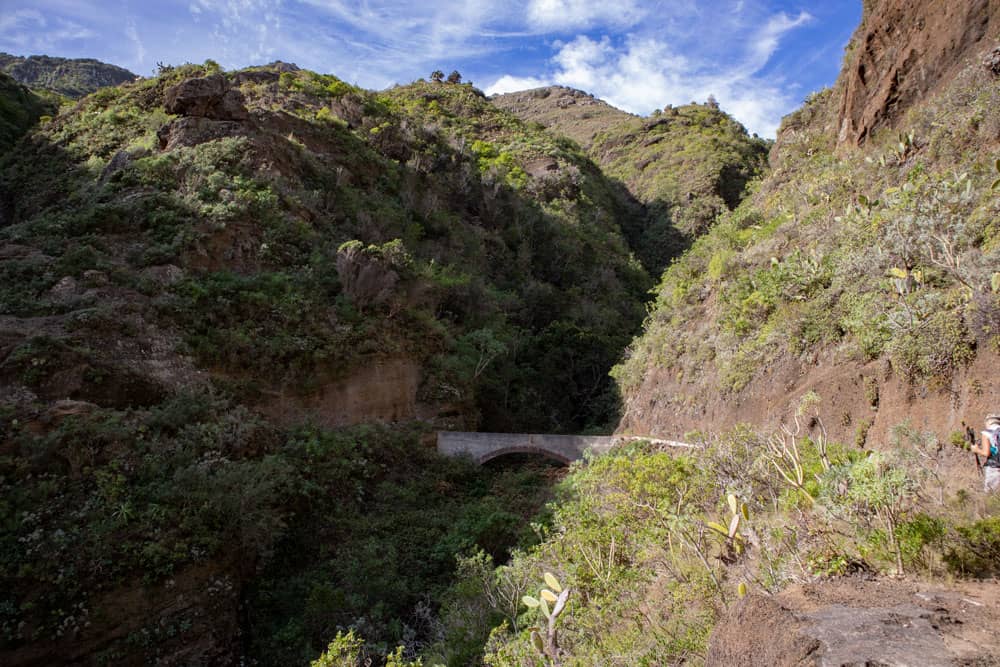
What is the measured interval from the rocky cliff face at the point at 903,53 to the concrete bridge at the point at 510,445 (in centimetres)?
1026

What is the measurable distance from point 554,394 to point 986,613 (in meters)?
17.1

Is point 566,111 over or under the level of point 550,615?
over

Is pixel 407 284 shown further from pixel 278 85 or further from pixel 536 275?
pixel 278 85

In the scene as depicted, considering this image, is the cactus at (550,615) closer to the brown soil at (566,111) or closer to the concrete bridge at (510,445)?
the concrete bridge at (510,445)

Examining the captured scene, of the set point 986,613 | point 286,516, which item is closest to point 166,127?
point 286,516

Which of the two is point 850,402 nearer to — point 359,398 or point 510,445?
point 510,445

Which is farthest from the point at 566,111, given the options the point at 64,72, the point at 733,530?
the point at 733,530

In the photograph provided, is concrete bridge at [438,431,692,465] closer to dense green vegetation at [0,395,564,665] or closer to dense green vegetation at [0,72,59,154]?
dense green vegetation at [0,395,564,665]

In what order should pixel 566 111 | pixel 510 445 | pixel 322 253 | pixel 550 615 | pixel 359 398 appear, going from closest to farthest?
pixel 550 615 < pixel 359 398 < pixel 510 445 < pixel 322 253 < pixel 566 111

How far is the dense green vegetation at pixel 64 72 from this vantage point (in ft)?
153

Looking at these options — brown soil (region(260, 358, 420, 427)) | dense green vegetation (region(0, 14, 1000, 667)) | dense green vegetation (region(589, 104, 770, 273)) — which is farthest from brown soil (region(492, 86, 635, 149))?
brown soil (region(260, 358, 420, 427))

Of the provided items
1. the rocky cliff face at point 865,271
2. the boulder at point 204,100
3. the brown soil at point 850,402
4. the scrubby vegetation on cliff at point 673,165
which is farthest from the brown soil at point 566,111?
the brown soil at point 850,402

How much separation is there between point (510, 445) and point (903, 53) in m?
13.5

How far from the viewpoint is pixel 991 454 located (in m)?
4.68
